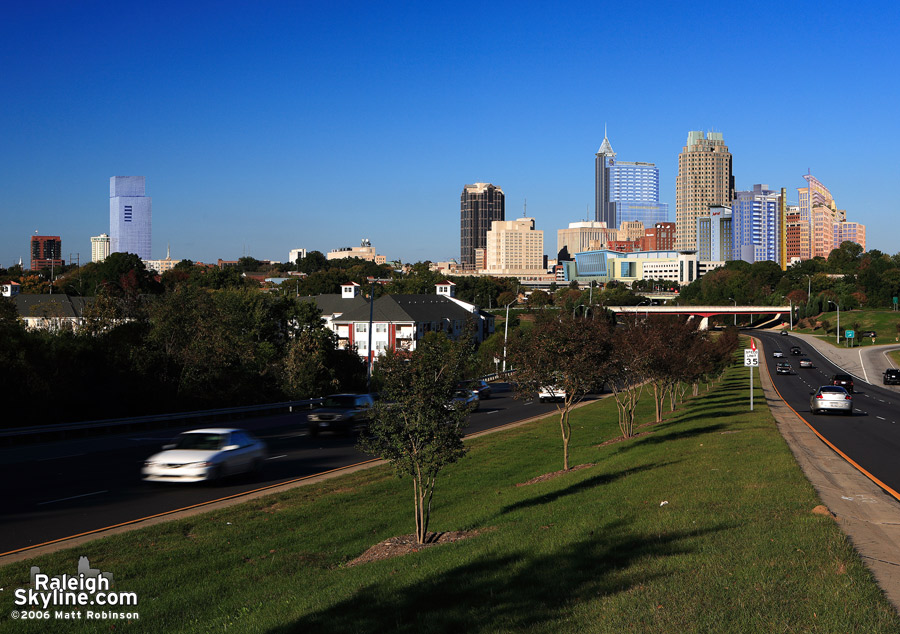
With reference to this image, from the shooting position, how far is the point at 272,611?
8.45m

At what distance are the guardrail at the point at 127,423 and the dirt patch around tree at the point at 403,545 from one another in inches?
748

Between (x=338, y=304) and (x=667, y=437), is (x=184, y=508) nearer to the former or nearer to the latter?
(x=667, y=437)

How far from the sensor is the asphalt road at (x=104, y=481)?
14320 mm

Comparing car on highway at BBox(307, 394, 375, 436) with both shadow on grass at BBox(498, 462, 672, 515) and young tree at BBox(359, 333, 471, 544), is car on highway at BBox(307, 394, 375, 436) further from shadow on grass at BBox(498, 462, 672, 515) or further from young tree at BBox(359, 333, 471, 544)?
young tree at BBox(359, 333, 471, 544)

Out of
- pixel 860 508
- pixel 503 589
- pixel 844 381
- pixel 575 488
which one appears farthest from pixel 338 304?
pixel 503 589

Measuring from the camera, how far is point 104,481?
19.0m

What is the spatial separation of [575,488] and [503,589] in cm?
799

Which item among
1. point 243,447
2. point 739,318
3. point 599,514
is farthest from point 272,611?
point 739,318

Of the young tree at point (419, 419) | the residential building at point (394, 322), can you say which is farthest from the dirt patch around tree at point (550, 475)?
the residential building at point (394, 322)

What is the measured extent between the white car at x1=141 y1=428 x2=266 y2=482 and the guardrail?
10401 mm

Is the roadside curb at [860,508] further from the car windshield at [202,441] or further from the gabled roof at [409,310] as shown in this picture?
the gabled roof at [409,310]

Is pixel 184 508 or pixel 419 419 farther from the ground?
pixel 419 419

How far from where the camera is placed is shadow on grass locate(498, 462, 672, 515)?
14761mm

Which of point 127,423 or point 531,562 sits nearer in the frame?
point 531,562
